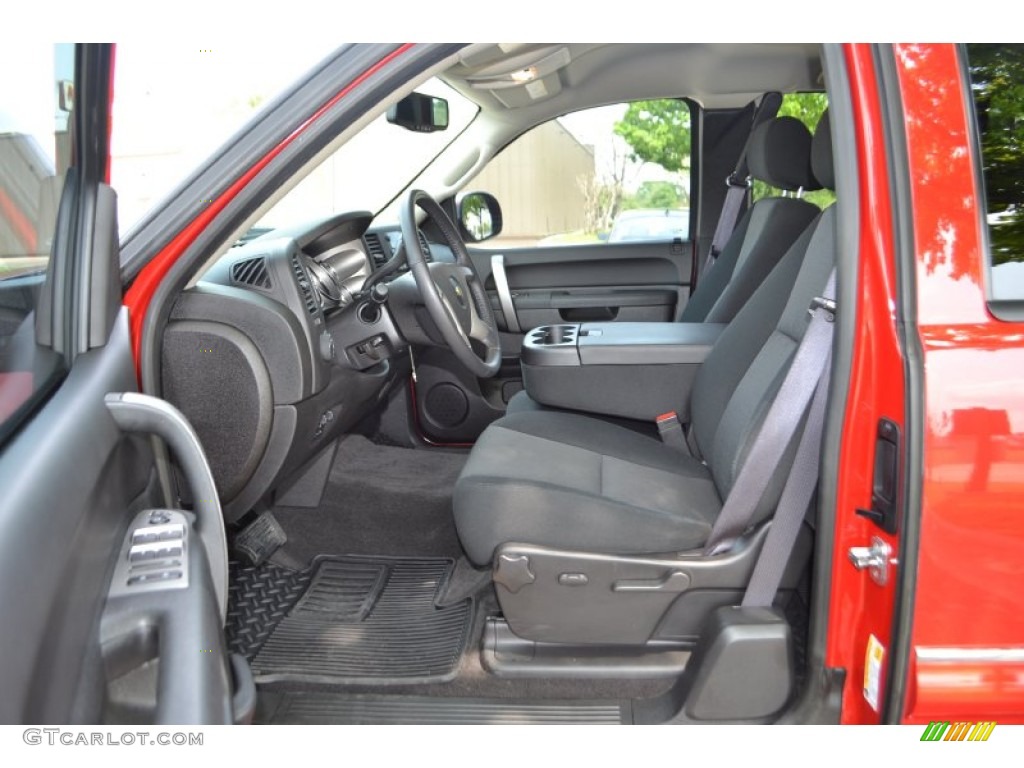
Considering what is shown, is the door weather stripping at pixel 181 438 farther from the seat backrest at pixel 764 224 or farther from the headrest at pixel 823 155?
the seat backrest at pixel 764 224

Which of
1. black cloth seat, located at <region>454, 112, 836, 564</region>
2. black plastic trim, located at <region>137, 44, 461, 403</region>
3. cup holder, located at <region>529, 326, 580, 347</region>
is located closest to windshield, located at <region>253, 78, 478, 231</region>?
black plastic trim, located at <region>137, 44, 461, 403</region>

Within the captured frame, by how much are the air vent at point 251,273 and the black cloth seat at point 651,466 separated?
637 millimetres

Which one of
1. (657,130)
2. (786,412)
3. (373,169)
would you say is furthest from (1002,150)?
(657,130)

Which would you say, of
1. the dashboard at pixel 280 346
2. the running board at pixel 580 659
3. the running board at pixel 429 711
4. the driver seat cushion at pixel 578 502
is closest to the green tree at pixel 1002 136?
the driver seat cushion at pixel 578 502

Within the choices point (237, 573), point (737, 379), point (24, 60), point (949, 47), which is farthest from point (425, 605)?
point (949, 47)

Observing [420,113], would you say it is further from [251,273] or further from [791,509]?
[791,509]

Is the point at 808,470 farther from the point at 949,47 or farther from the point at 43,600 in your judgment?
the point at 43,600

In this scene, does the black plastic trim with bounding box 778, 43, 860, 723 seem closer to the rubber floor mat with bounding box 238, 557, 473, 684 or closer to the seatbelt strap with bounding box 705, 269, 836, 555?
the seatbelt strap with bounding box 705, 269, 836, 555

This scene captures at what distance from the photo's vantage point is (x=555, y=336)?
111 inches

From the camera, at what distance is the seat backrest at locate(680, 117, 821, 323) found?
2436 mm

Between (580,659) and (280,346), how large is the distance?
0.95m

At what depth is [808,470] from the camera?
1.49m

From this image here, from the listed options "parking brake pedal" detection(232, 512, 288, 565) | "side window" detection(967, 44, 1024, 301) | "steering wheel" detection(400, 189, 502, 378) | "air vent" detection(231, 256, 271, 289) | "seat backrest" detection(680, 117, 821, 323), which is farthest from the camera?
"seat backrest" detection(680, 117, 821, 323)

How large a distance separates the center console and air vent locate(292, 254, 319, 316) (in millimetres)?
763
